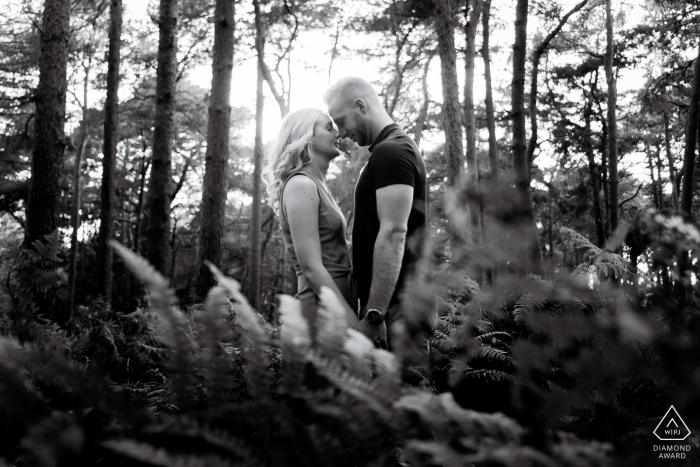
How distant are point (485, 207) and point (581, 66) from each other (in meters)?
25.6

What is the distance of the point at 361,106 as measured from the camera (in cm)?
314

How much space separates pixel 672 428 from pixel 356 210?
2262 millimetres

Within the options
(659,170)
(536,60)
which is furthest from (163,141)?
(659,170)

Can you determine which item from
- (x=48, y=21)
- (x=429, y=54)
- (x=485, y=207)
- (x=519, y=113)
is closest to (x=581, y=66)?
(x=429, y=54)

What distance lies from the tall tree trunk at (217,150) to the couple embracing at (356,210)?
624cm

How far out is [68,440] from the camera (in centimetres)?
55

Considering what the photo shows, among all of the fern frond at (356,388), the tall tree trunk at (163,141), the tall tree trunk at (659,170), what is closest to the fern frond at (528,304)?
the fern frond at (356,388)

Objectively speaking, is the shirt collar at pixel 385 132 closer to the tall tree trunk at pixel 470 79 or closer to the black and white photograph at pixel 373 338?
the black and white photograph at pixel 373 338

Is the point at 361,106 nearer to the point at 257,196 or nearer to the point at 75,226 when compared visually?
the point at 257,196

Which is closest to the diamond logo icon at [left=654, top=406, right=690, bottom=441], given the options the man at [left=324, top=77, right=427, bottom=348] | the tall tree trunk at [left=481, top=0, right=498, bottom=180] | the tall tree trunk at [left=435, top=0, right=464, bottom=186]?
the man at [left=324, top=77, right=427, bottom=348]

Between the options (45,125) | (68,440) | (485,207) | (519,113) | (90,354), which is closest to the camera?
(68,440)

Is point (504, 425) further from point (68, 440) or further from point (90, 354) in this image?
point (90, 354)

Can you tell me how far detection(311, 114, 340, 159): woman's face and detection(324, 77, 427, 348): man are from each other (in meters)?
0.23

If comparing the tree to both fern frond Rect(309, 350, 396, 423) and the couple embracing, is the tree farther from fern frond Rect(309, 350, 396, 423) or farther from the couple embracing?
fern frond Rect(309, 350, 396, 423)
